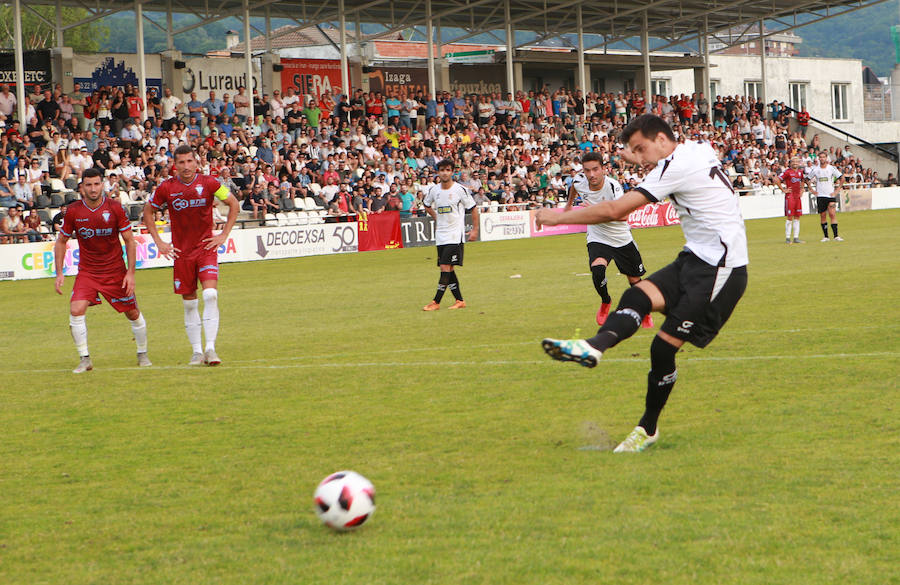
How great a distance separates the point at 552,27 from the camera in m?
52.7

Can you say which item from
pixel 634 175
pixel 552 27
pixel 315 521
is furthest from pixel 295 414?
pixel 552 27

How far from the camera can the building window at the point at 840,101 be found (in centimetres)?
7575

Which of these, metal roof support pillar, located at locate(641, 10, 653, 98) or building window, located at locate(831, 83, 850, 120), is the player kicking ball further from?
building window, located at locate(831, 83, 850, 120)

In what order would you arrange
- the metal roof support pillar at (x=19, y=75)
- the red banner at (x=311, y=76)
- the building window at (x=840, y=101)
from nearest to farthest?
the metal roof support pillar at (x=19, y=75) → the red banner at (x=311, y=76) → the building window at (x=840, y=101)

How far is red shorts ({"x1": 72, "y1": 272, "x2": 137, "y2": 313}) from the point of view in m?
11.1

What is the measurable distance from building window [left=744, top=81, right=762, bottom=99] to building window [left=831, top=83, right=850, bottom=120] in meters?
6.81

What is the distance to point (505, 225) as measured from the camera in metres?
37.1

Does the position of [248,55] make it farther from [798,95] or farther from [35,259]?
[798,95]

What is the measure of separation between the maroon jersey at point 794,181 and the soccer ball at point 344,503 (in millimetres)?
22193

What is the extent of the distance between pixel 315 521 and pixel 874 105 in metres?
78.2

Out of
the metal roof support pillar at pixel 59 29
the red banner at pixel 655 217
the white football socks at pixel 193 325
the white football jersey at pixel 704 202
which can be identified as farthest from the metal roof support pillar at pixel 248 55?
the white football jersey at pixel 704 202

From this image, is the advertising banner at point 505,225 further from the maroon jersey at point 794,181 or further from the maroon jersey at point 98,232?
the maroon jersey at point 98,232

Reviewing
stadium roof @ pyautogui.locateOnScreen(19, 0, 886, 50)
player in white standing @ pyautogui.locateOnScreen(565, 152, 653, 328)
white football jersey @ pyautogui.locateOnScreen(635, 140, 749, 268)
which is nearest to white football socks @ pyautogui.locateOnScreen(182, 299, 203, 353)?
player in white standing @ pyautogui.locateOnScreen(565, 152, 653, 328)

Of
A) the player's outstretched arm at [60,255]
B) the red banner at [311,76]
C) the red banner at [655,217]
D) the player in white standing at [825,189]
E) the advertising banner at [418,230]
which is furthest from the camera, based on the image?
the red banner at [311,76]
